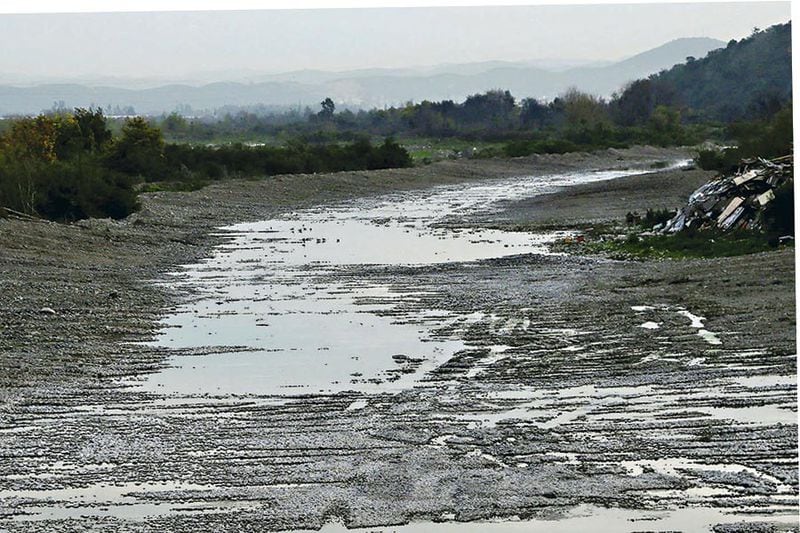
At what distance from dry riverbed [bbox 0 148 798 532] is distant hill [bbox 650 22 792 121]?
94.3 metres

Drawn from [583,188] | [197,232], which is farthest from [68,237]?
[583,188]

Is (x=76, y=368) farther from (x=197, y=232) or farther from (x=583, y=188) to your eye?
(x=583, y=188)

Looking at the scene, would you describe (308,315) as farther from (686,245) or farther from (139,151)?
(139,151)

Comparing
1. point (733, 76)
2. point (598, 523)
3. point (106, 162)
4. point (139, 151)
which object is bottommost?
point (598, 523)

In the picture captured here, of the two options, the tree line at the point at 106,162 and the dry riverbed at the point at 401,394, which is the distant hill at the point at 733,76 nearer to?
the tree line at the point at 106,162

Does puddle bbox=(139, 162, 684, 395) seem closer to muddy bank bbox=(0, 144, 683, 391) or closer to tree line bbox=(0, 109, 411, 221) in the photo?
muddy bank bbox=(0, 144, 683, 391)

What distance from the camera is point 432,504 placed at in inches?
334

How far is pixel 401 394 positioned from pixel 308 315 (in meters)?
5.48

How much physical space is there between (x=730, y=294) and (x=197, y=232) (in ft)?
53.0

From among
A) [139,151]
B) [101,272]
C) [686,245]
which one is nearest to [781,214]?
[686,245]

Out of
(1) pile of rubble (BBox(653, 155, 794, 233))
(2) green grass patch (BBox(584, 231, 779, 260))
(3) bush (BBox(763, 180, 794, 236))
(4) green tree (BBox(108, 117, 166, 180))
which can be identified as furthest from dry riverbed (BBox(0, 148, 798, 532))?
(4) green tree (BBox(108, 117, 166, 180))

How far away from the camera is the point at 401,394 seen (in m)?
11.9

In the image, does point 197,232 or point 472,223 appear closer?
point 197,232

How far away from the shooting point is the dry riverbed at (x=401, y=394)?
8.52 m
